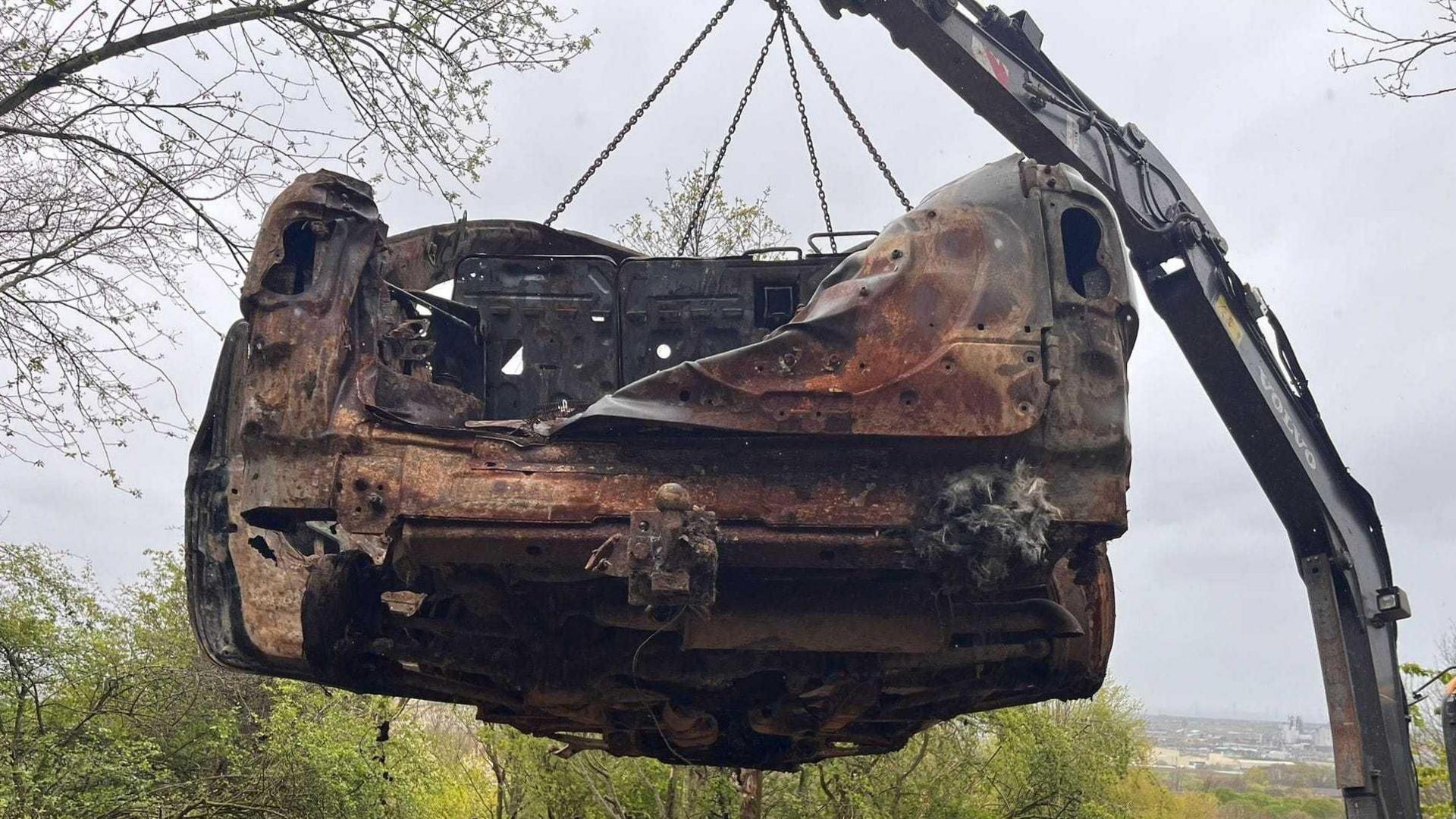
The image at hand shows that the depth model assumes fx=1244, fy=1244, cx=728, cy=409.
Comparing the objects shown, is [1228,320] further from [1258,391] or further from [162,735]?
[162,735]

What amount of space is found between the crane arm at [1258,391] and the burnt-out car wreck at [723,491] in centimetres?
273

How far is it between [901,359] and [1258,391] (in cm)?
405

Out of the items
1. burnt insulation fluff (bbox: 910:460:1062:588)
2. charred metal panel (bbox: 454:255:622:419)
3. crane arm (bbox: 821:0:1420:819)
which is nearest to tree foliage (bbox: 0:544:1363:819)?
crane arm (bbox: 821:0:1420:819)

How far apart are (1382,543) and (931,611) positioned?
461 cm

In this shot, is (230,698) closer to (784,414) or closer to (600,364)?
(600,364)

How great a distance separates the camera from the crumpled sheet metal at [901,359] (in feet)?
11.2

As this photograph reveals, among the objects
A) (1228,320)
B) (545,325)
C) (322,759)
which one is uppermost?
(1228,320)

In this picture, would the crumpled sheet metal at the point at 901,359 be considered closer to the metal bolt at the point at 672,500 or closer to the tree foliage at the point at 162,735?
the metal bolt at the point at 672,500

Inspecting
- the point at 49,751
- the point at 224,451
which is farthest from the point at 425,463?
the point at 49,751

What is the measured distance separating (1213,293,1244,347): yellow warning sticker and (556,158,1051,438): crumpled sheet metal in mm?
3613

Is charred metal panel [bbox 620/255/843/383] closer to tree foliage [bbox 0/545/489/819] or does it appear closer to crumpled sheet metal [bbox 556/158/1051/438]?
crumpled sheet metal [bbox 556/158/1051/438]

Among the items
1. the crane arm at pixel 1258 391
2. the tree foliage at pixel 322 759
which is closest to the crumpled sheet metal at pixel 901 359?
the crane arm at pixel 1258 391

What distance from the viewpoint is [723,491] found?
347 centimetres

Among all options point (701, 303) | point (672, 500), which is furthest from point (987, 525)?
point (701, 303)
